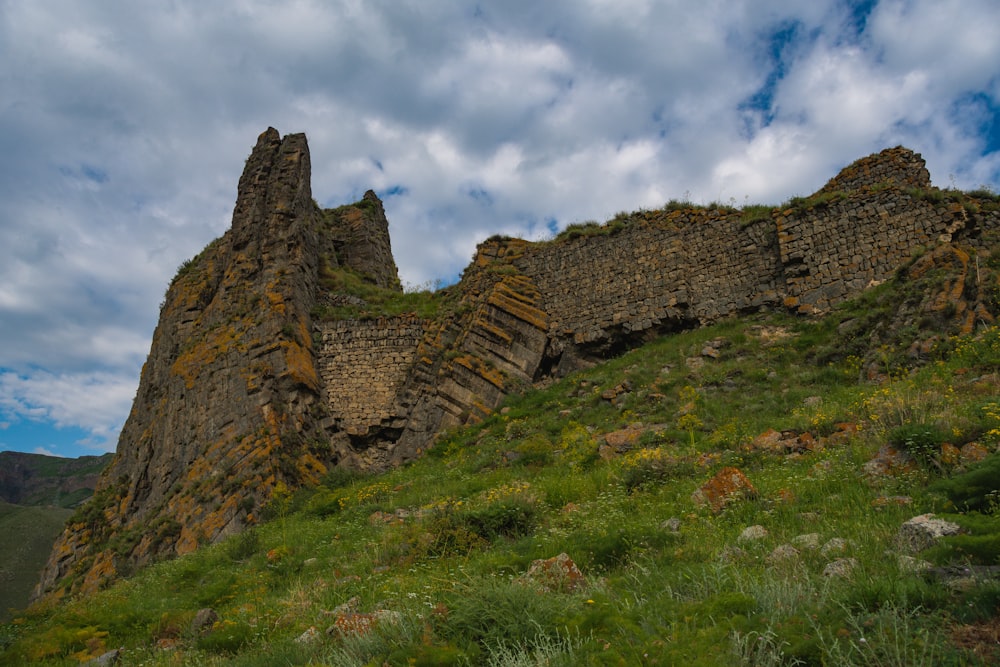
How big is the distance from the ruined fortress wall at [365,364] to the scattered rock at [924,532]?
51.5ft

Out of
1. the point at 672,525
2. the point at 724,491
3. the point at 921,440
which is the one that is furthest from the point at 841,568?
the point at 921,440

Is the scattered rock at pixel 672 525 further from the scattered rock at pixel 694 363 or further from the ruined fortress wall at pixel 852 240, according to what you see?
the ruined fortress wall at pixel 852 240

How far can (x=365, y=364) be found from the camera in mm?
19781

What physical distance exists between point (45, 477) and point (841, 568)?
110 meters

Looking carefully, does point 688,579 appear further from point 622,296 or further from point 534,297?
point 534,297

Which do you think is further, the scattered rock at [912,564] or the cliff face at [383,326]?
the cliff face at [383,326]

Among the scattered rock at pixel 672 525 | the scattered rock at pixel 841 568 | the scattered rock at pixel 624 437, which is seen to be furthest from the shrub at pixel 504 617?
the scattered rock at pixel 624 437

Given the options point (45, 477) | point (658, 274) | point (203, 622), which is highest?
point (45, 477)

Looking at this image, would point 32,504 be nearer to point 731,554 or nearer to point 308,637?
point 308,637

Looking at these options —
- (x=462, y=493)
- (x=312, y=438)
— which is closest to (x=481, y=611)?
(x=462, y=493)

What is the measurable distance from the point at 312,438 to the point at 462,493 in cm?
821

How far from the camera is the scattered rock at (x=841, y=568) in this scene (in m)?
4.07

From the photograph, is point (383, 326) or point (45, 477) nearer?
point (383, 326)

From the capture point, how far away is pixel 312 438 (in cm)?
1723
